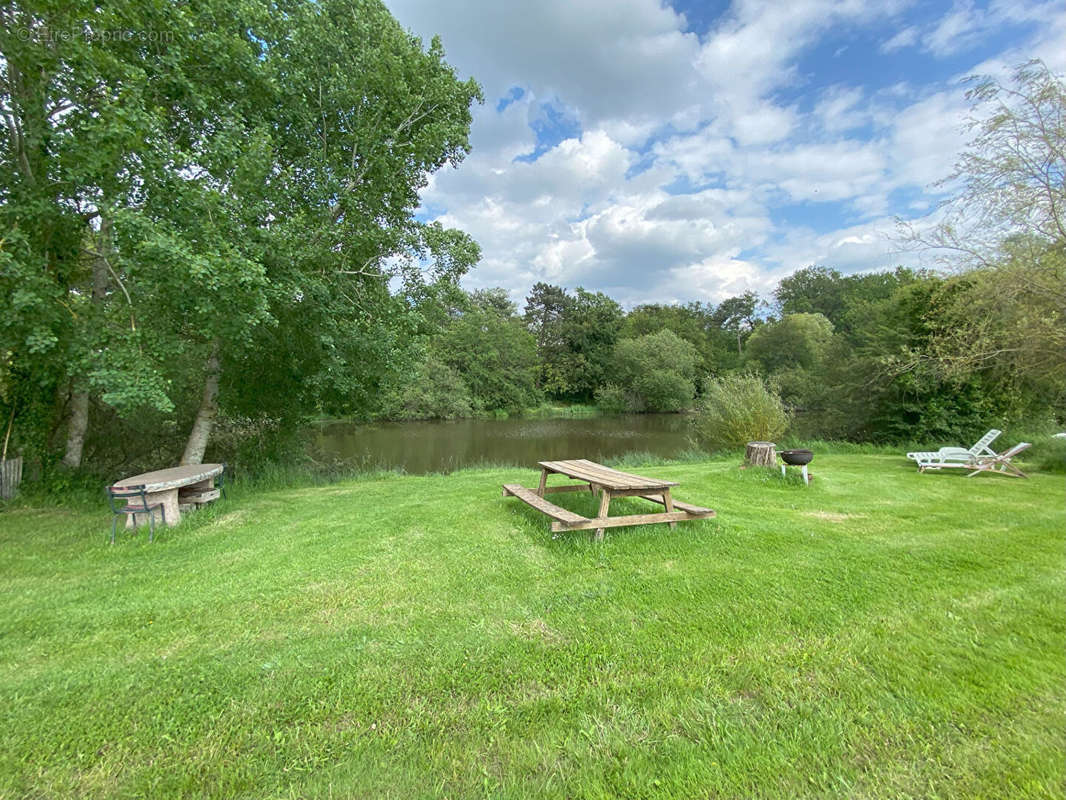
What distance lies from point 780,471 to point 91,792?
26.1ft

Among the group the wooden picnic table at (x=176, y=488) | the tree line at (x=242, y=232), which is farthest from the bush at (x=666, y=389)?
the wooden picnic table at (x=176, y=488)

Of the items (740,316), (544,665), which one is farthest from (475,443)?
(740,316)

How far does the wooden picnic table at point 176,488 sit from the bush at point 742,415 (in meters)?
12.7

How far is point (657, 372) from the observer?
36375mm

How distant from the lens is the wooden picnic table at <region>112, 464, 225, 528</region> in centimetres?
473

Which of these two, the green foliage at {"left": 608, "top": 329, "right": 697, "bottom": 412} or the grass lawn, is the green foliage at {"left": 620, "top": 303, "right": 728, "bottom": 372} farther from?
the grass lawn

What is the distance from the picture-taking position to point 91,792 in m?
1.56

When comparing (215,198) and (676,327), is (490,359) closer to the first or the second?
(676,327)

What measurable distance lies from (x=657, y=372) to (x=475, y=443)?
66.6 ft

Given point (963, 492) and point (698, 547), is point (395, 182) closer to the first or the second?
point (698, 547)

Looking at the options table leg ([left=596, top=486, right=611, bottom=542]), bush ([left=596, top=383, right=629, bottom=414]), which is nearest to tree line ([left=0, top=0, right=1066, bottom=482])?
table leg ([left=596, top=486, right=611, bottom=542])

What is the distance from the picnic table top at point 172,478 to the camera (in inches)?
183

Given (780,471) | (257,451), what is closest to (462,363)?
(257,451)

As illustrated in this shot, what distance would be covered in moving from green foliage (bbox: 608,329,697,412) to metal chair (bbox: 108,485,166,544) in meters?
34.7
